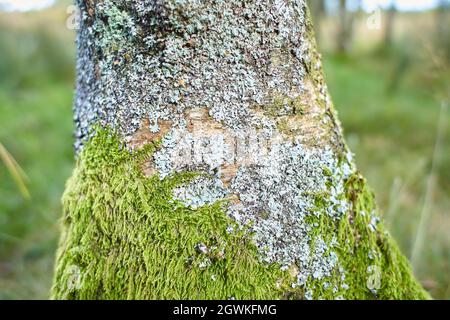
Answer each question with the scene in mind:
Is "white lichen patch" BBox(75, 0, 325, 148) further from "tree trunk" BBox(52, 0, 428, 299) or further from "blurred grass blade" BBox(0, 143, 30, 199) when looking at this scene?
"blurred grass blade" BBox(0, 143, 30, 199)

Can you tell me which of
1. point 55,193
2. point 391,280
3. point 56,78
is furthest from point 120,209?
point 56,78

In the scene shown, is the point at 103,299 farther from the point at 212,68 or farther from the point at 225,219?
the point at 212,68

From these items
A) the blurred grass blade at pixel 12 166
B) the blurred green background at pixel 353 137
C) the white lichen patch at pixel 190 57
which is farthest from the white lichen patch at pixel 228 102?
the blurred green background at pixel 353 137

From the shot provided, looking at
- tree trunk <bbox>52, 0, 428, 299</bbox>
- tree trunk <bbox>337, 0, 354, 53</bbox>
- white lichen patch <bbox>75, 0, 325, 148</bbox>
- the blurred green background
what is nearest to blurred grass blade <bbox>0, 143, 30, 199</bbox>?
the blurred green background

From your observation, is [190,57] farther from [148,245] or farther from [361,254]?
[361,254]

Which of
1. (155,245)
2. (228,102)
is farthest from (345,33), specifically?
(155,245)

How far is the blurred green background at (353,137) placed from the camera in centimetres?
265

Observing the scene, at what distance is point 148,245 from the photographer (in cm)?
130

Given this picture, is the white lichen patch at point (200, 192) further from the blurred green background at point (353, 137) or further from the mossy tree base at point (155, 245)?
the blurred green background at point (353, 137)

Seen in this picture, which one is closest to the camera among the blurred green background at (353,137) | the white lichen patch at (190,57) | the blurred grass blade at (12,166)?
the white lichen patch at (190,57)

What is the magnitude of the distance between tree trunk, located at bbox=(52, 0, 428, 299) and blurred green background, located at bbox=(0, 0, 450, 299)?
0.46 meters

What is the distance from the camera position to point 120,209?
4.25 ft

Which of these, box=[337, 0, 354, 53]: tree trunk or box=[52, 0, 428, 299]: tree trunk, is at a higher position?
box=[337, 0, 354, 53]: tree trunk

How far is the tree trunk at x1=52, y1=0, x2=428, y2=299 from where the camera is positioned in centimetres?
121
